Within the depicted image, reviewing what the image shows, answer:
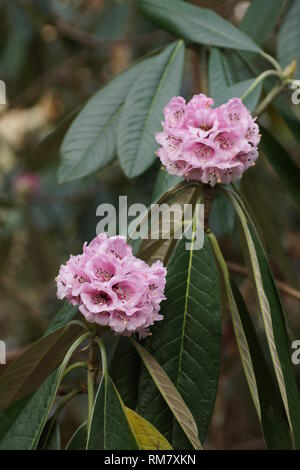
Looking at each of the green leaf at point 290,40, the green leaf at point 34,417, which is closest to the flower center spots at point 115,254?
Answer: the green leaf at point 34,417

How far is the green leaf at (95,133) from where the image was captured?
111 centimetres

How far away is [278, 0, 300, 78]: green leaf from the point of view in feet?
3.81

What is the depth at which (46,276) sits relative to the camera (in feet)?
8.42

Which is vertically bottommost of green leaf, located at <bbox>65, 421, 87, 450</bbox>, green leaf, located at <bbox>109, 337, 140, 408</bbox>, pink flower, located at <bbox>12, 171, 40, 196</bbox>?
pink flower, located at <bbox>12, 171, 40, 196</bbox>

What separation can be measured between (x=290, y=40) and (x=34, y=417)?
71 cm

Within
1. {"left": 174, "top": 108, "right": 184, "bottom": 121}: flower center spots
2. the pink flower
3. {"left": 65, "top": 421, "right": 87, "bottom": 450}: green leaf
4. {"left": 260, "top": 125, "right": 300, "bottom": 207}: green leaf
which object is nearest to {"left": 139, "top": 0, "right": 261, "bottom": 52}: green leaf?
{"left": 260, "top": 125, "right": 300, "bottom": 207}: green leaf

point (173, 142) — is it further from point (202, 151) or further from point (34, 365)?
point (34, 365)

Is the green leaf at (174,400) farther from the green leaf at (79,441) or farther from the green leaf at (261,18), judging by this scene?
the green leaf at (261,18)

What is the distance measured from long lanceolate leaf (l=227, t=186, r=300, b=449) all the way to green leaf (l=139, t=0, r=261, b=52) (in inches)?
11.9

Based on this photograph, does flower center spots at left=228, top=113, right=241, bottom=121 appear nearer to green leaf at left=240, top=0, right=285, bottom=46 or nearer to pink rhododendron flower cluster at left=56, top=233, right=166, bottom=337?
pink rhododendron flower cluster at left=56, top=233, right=166, bottom=337

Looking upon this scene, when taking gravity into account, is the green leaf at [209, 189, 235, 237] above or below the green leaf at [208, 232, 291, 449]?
above

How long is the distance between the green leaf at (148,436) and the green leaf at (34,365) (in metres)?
0.15

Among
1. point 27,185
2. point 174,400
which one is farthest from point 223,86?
point 27,185

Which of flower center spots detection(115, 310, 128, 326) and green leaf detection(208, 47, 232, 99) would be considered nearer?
flower center spots detection(115, 310, 128, 326)
